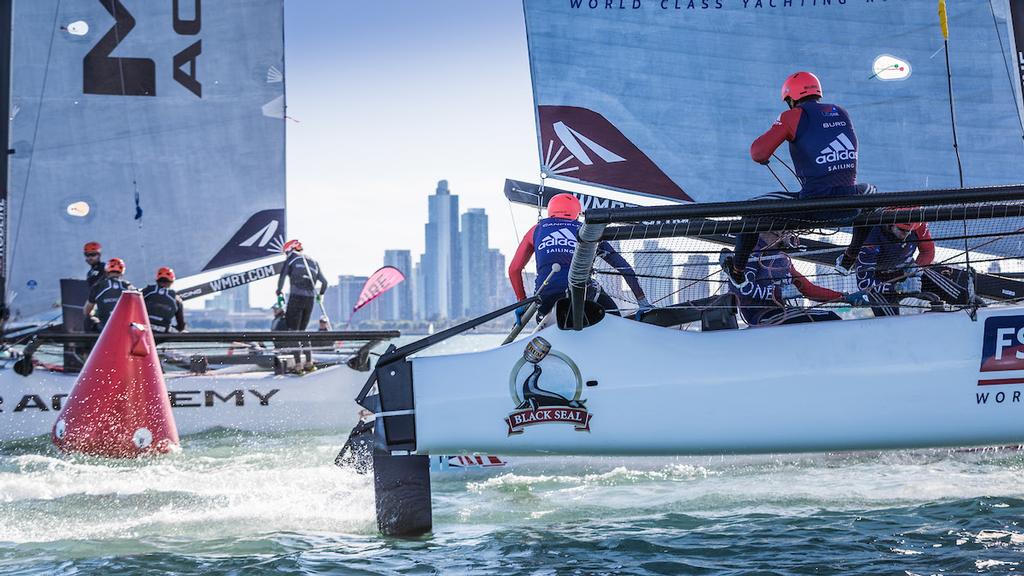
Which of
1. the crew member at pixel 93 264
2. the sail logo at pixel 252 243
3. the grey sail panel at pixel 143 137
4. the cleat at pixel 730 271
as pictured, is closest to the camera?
the cleat at pixel 730 271

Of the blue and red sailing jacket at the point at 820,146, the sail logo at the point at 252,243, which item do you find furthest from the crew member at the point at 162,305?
the blue and red sailing jacket at the point at 820,146

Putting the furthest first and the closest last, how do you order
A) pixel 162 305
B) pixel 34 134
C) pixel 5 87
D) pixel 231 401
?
1. pixel 34 134
2. pixel 5 87
3. pixel 162 305
4. pixel 231 401

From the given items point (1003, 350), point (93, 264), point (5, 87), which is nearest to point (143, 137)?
point (5, 87)

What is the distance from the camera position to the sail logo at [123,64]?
1152 cm

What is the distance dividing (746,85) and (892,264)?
4.80m

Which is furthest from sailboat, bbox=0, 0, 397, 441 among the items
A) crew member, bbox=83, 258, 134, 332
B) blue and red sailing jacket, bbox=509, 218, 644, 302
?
blue and red sailing jacket, bbox=509, 218, 644, 302

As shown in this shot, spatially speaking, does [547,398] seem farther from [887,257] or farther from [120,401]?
[120,401]

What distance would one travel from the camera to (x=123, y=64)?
1161 centimetres

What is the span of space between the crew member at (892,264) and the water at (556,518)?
90 cm

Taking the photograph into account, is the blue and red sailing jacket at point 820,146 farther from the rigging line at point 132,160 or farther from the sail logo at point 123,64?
the sail logo at point 123,64

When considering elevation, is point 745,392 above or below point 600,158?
below

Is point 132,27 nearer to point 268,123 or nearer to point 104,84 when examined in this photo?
point 104,84

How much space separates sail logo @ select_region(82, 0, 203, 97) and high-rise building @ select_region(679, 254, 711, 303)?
8.74 metres

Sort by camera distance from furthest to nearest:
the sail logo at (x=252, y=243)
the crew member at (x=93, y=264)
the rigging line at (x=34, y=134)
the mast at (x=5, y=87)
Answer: the sail logo at (x=252, y=243) < the rigging line at (x=34, y=134) < the mast at (x=5, y=87) < the crew member at (x=93, y=264)
